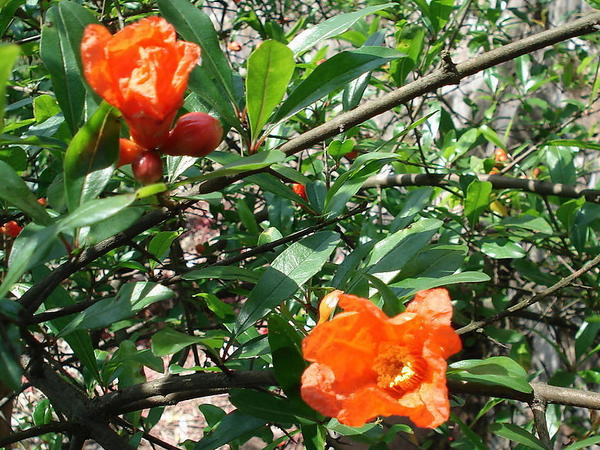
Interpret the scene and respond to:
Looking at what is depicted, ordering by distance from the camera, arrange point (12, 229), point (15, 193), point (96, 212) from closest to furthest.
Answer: point (96, 212) → point (15, 193) → point (12, 229)

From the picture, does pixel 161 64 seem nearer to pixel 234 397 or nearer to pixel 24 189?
pixel 24 189

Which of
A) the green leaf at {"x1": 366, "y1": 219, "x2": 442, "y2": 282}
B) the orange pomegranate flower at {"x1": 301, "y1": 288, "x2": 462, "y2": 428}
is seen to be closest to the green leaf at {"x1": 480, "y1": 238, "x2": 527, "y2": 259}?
the green leaf at {"x1": 366, "y1": 219, "x2": 442, "y2": 282}

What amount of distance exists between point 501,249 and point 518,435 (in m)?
0.78

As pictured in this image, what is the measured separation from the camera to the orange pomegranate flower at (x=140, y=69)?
23.4 inches

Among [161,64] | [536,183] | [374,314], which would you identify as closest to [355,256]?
[374,314]

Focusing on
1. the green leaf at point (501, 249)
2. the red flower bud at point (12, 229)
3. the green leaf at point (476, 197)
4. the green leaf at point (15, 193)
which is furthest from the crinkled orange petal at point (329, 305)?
the red flower bud at point (12, 229)

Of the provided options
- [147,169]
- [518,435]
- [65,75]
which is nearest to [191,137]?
[147,169]

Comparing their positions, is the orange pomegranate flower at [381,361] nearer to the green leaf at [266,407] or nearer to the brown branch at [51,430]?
the green leaf at [266,407]

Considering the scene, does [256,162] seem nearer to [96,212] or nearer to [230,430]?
[96,212]

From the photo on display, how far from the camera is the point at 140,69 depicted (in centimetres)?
60

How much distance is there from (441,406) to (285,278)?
0.27m

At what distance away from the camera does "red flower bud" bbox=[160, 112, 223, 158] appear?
0.68m

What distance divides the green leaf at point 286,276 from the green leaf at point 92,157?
266 mm

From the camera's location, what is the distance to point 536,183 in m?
1.52
